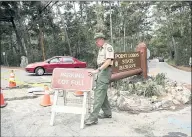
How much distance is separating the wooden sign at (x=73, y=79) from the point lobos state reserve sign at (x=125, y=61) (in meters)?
3.27

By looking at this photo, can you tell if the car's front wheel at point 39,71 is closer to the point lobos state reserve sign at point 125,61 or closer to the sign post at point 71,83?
the point lobos state reserve sign at point 125,61

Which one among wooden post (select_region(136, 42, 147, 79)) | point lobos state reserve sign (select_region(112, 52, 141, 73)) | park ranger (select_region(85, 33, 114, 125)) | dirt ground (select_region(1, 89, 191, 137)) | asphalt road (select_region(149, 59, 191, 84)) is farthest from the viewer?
asphalt road (select_region(149, 59, 191, 84))

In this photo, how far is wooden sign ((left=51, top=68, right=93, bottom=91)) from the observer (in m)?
6.03

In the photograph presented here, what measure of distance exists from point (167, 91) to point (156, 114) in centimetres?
215

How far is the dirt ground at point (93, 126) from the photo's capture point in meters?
5.60

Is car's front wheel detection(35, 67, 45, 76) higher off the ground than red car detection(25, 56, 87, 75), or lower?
lower

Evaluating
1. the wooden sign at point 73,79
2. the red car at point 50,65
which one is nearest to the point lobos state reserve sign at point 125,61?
the wooden sign at point 73,79

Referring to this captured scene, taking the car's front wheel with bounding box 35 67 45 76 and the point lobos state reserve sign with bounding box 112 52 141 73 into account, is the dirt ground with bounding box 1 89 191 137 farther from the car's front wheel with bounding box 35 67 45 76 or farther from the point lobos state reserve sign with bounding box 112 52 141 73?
the car's front wheel with bounding box 35 67 45 76

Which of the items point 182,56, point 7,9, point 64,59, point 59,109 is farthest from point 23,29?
point 59,109

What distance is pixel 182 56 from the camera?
98.5ft

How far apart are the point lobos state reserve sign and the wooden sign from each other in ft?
10.7

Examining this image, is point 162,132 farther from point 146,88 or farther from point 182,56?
point 182,56

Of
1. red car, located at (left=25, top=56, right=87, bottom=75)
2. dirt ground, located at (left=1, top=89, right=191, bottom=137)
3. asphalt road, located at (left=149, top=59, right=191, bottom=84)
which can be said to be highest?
red car, located at (left=25, top=56, right=87, bottom=75)

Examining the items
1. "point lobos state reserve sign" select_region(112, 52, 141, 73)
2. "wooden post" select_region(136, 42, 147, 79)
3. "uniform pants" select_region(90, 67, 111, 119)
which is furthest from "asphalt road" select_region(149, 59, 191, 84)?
"uniform pants" select_region(90, 67, 111, 119)
